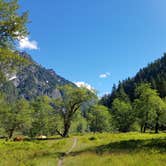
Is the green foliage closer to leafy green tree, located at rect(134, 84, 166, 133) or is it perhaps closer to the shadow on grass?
the shadow on grass

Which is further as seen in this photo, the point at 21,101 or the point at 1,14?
the point at 21,101

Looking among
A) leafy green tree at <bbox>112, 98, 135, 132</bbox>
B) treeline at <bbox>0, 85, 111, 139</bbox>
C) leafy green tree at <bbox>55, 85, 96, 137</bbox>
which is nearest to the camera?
leafy green tree at <bbox>55, 85, 96, 137</bbox>

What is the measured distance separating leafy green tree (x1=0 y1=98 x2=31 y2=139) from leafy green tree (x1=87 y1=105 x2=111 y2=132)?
137ft

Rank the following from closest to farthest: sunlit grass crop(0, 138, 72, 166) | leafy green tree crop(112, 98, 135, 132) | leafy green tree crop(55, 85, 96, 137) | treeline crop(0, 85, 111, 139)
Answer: sunlit grass crop(0, 138, 72, 166) < leafy green tree crop(55, 85, 96, 137) < treeline crop(0, 85, 111, 139) < leafy green tree crop(112, 98, 135, 132)

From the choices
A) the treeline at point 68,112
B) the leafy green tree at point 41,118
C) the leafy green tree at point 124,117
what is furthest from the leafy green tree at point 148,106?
the leafy green tree at point 41,118

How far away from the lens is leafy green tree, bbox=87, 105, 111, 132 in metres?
148

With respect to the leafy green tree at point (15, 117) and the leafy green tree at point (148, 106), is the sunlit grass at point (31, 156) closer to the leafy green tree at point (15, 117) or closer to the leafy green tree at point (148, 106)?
the leafy green tree at point (148, 106)

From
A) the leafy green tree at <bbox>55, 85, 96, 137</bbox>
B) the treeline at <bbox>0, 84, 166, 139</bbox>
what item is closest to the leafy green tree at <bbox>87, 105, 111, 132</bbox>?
the treeline at <bbox>0, 84, 166, 139</bbox>

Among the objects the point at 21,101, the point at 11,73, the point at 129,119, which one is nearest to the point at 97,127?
the point at 129,119

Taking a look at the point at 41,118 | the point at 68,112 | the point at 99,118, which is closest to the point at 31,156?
the point at 68,112

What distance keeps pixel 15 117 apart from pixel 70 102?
3361cm

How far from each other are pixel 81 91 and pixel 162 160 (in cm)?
6052

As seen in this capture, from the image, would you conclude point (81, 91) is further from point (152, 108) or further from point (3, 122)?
point (3, 122)

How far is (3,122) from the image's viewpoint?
357 feet
